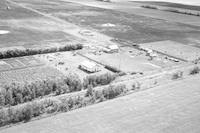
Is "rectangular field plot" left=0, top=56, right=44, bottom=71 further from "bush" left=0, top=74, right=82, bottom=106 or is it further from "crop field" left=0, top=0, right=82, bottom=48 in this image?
"crop field" left=0, top=0, right=82, bottom=48

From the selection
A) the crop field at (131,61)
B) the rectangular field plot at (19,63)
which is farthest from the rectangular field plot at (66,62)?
the crop field at (131,61)

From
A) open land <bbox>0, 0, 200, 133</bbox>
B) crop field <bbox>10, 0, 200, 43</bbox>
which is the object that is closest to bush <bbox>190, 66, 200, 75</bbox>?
open land <bbox>0, 0, 200, 133</bbox>

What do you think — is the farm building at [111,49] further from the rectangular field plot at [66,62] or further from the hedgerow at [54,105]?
the hedgerow at [54,105]

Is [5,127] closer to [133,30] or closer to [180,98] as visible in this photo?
[180,98]

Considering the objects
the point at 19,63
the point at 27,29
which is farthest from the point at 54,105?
the point at 27,29

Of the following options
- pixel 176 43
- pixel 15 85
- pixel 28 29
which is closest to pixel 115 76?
pixel 15 85

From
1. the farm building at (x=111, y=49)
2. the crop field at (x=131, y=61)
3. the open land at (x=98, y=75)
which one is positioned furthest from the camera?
the farm building at (x=111, y=49)

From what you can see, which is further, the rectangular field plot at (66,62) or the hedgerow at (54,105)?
the rectangular field plot at (66,62)
